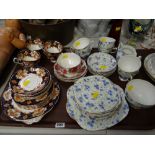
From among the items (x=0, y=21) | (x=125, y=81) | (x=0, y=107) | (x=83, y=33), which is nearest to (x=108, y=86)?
(x=125, y=81)

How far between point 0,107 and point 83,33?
59cm

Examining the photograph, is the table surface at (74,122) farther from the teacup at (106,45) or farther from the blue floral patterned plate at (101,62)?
the teacup at (106,45)

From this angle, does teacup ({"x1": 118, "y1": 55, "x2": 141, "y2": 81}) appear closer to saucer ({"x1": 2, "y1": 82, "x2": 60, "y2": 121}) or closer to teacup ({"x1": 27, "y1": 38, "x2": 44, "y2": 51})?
saucer ({"x1": 2, "y1": 82, "x2": 60, "y2": 121})

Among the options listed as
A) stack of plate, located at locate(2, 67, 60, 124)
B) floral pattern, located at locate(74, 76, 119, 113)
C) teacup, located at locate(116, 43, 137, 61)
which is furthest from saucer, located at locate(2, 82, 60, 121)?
teacup, located at locate(116, 43, 137, 61)

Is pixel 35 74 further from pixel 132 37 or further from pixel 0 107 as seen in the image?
pixel 132 37

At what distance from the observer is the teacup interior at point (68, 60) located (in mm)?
793

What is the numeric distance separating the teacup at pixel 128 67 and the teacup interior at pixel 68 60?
177 millimetres

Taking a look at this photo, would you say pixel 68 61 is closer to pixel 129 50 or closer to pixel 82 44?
pixel 82 44

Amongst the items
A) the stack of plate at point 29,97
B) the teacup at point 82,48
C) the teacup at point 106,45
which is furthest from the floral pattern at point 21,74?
the teacup at point 106,45

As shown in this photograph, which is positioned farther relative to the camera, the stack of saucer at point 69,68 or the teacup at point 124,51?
the teacup at point 124,51

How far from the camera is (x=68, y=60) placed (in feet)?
2.65

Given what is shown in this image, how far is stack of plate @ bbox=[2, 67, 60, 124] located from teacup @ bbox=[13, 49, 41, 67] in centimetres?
10

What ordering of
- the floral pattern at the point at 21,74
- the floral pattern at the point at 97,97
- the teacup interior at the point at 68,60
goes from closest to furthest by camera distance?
the floral pattern at the point at 97,97 < the floral pattern at the point at 21,74 < the teacup interior at the point at 68,60
